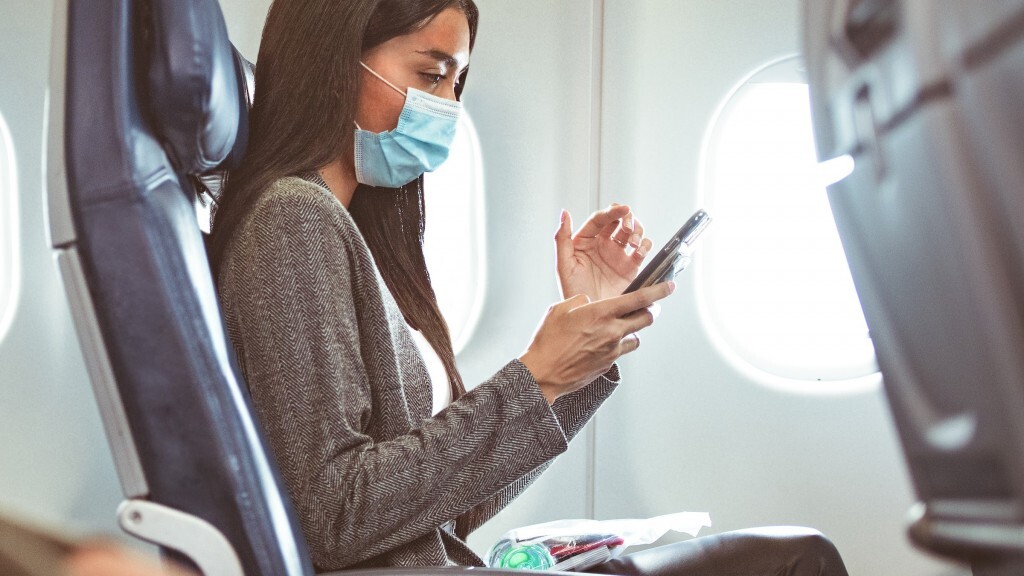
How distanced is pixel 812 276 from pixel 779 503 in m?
0.65

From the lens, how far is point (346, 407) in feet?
3.03

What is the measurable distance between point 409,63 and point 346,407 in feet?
1.96

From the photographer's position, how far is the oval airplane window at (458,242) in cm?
254

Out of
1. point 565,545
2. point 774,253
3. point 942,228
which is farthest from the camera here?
point 774,253

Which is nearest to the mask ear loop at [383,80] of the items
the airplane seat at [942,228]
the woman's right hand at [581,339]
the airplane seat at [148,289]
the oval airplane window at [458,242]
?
the woman's right hand at [581,339]

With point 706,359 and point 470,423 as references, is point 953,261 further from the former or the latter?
point 706,359

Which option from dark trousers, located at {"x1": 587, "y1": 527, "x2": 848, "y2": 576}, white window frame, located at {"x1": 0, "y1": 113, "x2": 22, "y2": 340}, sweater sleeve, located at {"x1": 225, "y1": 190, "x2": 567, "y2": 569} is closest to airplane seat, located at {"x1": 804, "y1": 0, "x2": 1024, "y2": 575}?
sweater sleeve, located at {"x1": 225, "y1": 190, "x2": 567, "y2": 569}

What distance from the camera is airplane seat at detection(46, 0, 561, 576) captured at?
707 millimetres

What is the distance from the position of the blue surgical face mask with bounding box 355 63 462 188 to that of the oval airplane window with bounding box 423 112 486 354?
1.14 metres

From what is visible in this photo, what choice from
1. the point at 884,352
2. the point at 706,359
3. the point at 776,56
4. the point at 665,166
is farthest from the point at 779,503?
the point at 884,352

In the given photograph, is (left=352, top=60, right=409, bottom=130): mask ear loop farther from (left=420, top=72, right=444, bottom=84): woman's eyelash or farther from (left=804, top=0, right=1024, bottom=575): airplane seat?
(left=804, top=0, right=1024, bottom=575): airplane seat

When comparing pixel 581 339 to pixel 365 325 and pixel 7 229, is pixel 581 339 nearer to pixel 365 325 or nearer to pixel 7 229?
pixel 365 325

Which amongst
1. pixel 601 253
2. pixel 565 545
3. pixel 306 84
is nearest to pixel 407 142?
pixel 306 84

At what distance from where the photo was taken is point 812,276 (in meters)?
2.44
